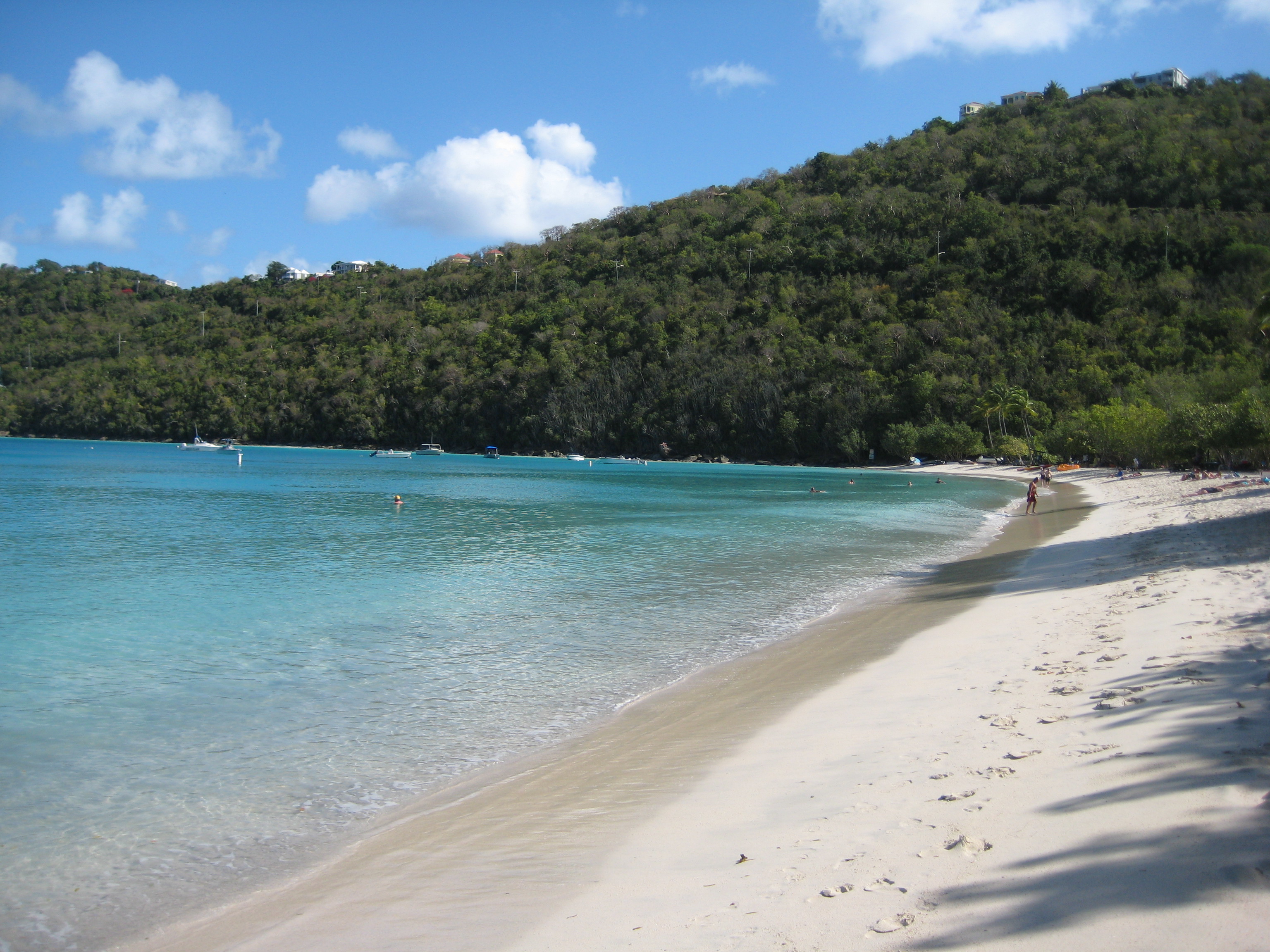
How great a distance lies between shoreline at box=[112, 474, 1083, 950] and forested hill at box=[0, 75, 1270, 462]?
4948 centimetres

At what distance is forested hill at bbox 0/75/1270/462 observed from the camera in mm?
80875

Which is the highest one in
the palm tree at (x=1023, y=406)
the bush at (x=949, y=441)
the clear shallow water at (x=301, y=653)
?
the palm tree at (x=1023, y=406)

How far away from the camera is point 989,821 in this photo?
4.21 meters

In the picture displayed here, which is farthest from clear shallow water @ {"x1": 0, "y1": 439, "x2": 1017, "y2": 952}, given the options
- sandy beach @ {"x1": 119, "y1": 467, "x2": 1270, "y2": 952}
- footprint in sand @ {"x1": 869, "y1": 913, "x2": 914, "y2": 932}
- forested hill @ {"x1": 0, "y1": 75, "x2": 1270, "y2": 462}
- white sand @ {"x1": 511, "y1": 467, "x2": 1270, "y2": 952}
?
forested hill @ {"x1": 0, "y1": 75, "x2": 1270, "y2": 462}

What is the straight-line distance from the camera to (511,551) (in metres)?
20.8

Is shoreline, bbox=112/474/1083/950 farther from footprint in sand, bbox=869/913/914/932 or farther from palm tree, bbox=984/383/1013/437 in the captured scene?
palm tree, bbox=984/383/1013/437

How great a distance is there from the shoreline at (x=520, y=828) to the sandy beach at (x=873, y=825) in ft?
0.07

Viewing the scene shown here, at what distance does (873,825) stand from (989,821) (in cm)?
59

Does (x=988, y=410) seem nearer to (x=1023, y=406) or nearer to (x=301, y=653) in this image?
(x=1023, y=406)

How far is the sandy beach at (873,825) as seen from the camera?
332 centimetres

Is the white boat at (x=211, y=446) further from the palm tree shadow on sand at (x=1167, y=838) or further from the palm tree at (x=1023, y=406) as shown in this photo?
the palm tree shadow on sand at (x=1167, y=838)

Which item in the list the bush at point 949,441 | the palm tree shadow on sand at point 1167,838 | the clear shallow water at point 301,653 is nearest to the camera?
the palm tree shadow on sand at point 1167,838

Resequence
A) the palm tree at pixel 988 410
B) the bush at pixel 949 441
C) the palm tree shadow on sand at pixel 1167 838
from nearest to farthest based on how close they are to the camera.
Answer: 1. the palm tree shadow on sand at pixel 1167 838
2. the palm tree at pixel 988 410
3. the bush at pixel 949 441

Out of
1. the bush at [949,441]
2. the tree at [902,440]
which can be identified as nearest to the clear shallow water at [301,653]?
the bush at [949,441]
